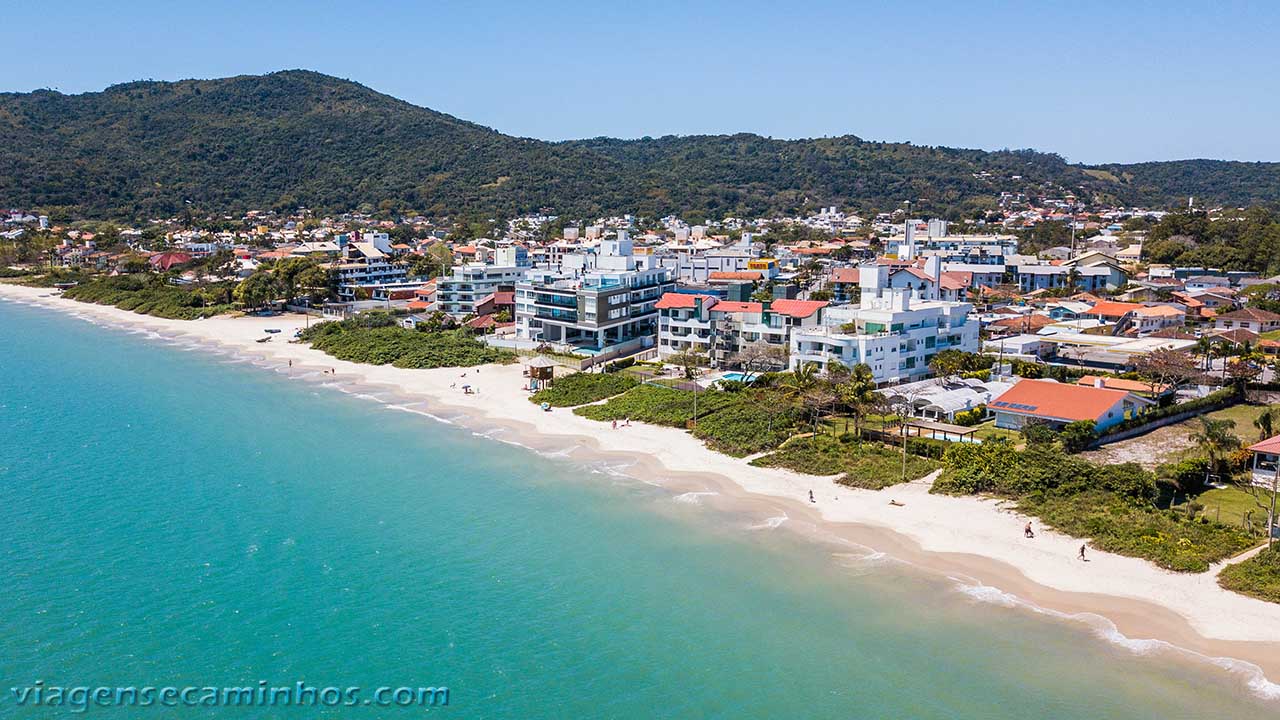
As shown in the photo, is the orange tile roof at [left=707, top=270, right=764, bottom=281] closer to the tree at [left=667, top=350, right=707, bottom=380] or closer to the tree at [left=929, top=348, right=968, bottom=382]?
the tree at [left=667, top=350, right=707, bottom=380]

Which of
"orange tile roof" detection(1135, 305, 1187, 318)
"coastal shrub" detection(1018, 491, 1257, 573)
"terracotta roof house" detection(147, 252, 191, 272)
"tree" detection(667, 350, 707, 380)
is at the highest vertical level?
"terracotta roof house" detection(147, 252, 191, 272)

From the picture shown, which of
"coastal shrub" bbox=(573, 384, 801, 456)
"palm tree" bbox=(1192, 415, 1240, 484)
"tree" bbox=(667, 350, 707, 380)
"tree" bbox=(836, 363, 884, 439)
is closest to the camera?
"palm tree" bbox=(1192, 415, 1240, 484)

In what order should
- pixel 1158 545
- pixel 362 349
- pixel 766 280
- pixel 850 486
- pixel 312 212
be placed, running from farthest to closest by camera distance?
pixel 312 212 < pixel 766 280 < pixel 362 349 < pixel 850 486 < pixel 1158 545

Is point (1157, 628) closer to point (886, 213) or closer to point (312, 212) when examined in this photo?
point (886, 213)

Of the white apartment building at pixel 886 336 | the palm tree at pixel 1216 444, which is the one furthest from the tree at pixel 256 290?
the palm tree at pixel 1216 444

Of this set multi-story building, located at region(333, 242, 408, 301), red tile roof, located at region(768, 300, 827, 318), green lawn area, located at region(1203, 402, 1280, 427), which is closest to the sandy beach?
red tile roof, located at region(768, 300, 827, 318)

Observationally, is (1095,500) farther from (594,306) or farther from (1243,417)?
(594,306)

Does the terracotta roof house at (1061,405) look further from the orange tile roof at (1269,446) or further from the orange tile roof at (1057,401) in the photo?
the orange tile roof at (1269,446)

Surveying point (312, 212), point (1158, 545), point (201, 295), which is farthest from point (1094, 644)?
point (312, 212)
